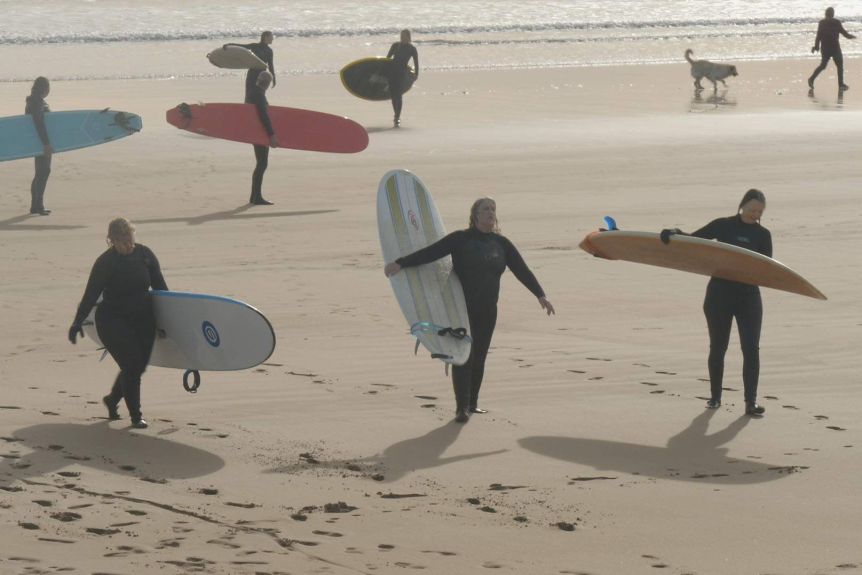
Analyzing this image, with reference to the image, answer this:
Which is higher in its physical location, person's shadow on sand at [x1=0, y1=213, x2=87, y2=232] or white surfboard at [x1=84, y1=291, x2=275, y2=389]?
person's shadow on sand at [x1=0, y1=213, x2=87, y2=232]

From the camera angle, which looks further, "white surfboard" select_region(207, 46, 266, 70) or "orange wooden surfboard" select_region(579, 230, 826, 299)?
"white surfboard" select_region(207, 46, 266, 70)

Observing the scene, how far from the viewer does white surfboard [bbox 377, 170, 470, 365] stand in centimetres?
752

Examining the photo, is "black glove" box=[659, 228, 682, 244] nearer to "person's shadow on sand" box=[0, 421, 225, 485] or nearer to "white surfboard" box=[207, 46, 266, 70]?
"person's shadow on sand" box=[0, 421, 225, 485]

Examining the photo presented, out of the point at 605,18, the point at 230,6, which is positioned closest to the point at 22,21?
the point at 230,6

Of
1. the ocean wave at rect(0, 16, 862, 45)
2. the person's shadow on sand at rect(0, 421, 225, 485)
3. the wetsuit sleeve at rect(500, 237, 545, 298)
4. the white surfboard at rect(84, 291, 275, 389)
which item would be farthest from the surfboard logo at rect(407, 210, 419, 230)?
the ocean wave at rect(0, 16, 862, 45)

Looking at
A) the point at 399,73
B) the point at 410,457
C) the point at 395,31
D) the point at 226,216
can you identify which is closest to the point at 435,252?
the point at 410,457

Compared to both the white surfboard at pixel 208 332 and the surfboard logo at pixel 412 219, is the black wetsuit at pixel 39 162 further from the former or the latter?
the white surfboard at pixel 208 332

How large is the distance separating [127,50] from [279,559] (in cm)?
3121

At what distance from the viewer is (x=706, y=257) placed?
25.0 ft

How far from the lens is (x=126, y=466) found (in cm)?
659

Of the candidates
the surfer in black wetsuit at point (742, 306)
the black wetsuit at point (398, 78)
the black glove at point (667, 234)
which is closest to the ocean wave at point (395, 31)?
the black wetsuit at point (398, 78)

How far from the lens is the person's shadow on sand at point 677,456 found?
656 centimetres

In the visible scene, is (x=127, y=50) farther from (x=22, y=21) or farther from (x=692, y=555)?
(x=692, y=555)

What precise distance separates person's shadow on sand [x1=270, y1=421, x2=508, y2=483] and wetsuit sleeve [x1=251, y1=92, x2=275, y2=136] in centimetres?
808
